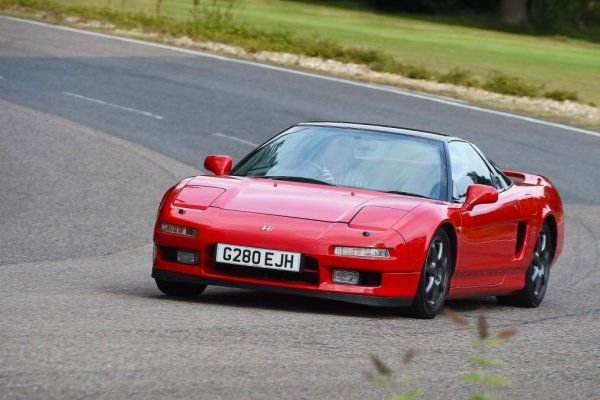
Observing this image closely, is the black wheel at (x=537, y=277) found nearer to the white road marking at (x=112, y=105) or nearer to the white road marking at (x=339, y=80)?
the white road marking at (x=112, y=105)

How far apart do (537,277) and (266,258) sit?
323 cm

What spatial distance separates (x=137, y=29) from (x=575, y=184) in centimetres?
1709

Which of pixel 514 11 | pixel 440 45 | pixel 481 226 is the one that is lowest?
pixel 514 11

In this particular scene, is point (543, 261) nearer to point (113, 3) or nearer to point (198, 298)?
point (198, 298)

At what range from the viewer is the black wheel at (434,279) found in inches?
341

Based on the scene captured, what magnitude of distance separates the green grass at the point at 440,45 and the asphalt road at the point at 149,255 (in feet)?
13.6

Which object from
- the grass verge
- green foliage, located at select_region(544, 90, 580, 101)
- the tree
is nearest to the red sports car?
green foliage, located at select_region(544, 90, 580, 101)

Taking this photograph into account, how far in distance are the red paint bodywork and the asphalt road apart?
288mm

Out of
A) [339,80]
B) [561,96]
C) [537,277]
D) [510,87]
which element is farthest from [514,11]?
[537,277]

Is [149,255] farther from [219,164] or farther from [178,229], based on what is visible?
[178,229]

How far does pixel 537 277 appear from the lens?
432 inches

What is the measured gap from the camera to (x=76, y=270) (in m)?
10.5

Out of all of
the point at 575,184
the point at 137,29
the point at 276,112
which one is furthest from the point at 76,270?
the point at 137,29

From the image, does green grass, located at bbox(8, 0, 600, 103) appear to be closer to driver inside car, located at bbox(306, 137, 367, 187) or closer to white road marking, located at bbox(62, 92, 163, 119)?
white road marking, located at bbox(62, 92, 163, 119)
